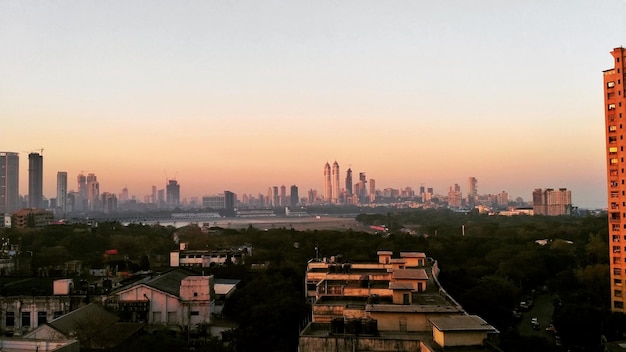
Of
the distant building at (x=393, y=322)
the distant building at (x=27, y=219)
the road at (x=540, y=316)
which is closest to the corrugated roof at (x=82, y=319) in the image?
the distant building at (x=393, y=322)

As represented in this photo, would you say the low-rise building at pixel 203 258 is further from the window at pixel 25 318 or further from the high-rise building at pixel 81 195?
the high-rise building at pixel 81 195

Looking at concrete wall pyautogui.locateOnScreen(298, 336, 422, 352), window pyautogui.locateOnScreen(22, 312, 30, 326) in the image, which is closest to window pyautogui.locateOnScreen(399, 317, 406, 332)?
concrete wall pyautogui.locateOnScreen(298, 336, 422, 352)

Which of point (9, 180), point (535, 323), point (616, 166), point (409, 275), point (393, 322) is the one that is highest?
point (9, 180)

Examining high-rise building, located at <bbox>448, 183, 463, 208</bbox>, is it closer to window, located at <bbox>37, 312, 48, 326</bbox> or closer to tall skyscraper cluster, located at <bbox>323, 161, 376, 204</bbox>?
tall skyscraper cluster, located at <bbox>323, 161, 376, 204</bbox>

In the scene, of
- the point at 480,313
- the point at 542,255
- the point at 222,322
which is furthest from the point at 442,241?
the point at 222,322

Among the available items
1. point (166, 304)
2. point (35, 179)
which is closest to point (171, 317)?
point (166, 304)

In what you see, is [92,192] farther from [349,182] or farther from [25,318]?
[25,318]

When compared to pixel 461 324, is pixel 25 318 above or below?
below
